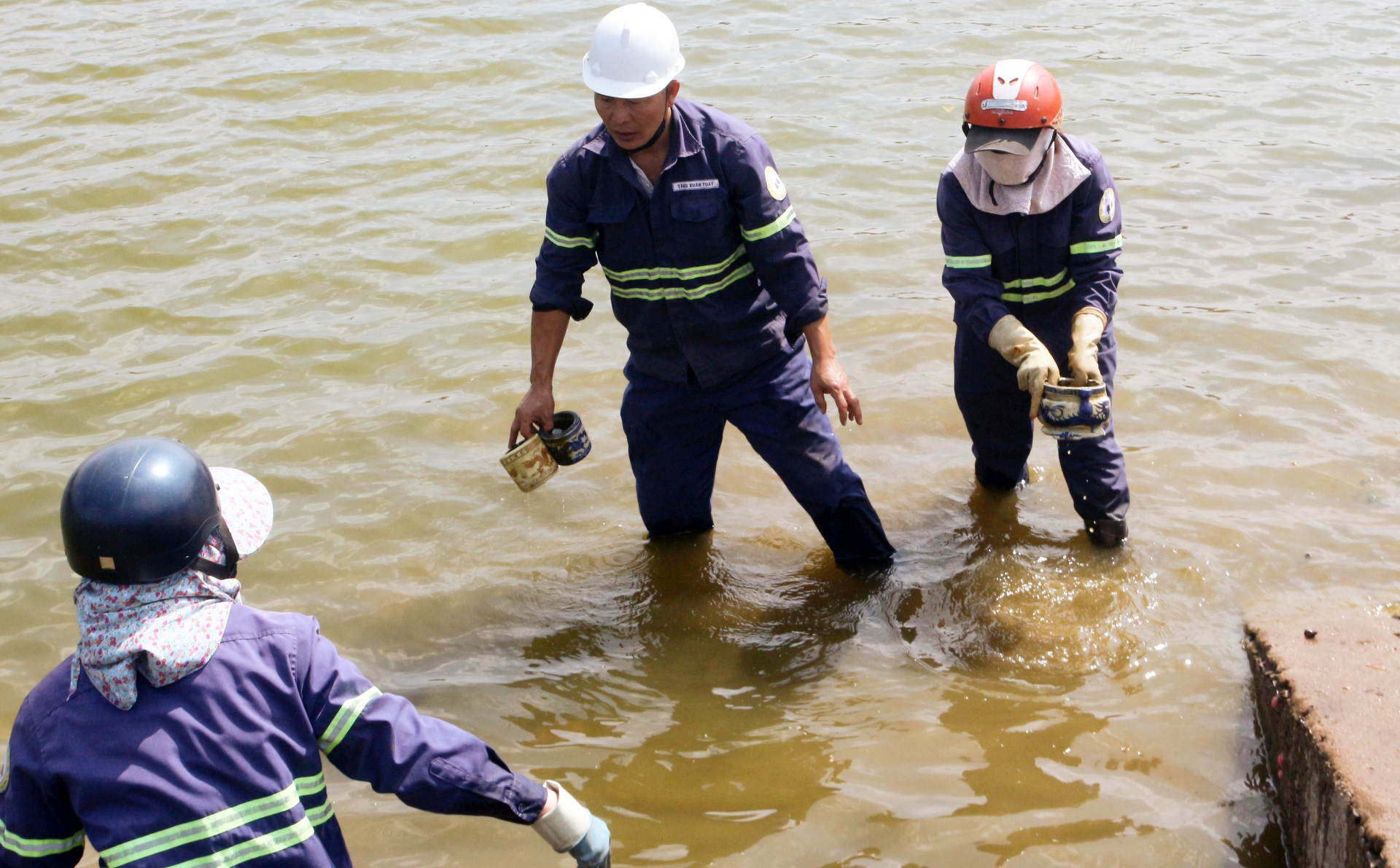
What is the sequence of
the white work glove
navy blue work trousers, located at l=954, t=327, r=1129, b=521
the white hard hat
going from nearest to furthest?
the white work glove
the white hard hat
navy blue work trousers, located at l=954, t=327, r=1129, b=521

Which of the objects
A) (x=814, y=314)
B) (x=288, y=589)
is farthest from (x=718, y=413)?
(x=288, y=589)

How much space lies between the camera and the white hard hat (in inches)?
129

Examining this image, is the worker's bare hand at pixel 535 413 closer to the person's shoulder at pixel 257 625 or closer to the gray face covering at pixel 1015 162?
the gray face covering at pixel 1015 162

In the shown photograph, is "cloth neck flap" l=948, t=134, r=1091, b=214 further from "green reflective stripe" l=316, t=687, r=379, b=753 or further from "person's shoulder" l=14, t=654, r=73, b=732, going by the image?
"person's shoulder" l=14, t=654, r=73, b=732

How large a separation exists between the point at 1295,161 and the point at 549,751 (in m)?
6.30

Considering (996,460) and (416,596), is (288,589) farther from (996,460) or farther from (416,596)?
(996,460)

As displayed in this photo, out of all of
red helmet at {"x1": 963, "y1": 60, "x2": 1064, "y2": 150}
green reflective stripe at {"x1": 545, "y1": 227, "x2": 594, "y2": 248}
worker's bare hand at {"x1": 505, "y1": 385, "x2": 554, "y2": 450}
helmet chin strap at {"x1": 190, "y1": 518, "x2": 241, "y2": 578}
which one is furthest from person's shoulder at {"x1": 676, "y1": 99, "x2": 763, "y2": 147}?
helmet chin strap at {"x1": 190, "y1": 518, "x2": 241, "y2": 578}

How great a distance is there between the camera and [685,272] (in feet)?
11.9

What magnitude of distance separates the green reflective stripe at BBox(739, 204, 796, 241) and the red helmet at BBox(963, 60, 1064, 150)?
64cm

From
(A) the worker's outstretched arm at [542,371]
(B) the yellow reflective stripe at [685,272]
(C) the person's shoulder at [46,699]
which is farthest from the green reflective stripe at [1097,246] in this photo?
(C) the person's shoulder at [46,699]

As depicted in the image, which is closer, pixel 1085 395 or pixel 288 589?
pixel 1085 395

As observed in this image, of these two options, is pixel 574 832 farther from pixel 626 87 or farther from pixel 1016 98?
pixel 1016 98

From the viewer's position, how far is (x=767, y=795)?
318 centimetres

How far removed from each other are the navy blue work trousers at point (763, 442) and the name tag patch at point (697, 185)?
0.63 meters
